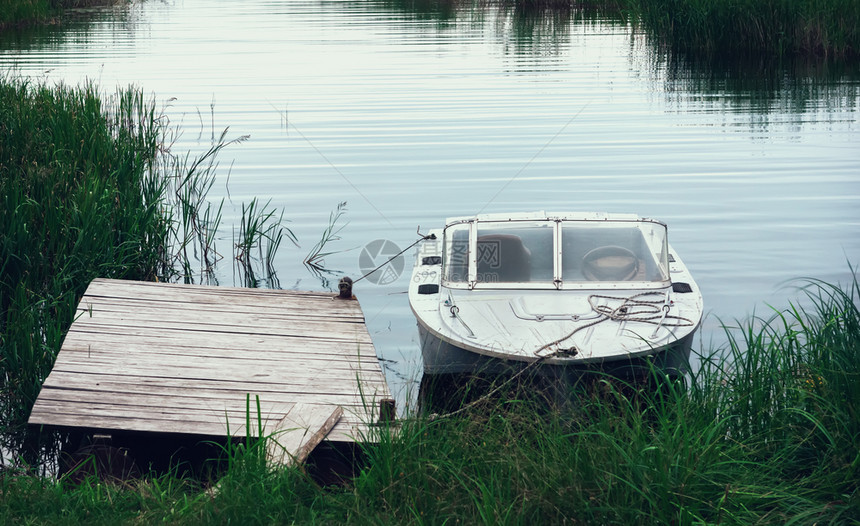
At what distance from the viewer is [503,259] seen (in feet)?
26.5

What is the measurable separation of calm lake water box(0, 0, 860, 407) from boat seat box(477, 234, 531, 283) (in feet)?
4.09

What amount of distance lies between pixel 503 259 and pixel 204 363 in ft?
9.04

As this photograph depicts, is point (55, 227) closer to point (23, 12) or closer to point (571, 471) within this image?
point (571, 471)

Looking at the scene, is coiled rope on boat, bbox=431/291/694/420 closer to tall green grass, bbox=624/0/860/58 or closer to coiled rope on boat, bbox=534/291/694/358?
coiled rope on boat, bbox=534/291/694/358

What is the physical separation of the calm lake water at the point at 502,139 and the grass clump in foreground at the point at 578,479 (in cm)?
81

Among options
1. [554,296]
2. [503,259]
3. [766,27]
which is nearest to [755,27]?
[766,27]

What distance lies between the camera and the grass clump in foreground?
14.6 feet

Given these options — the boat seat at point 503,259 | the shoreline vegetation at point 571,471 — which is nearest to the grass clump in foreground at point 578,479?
the shoreline vegetation at point 571,471

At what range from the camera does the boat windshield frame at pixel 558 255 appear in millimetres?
7926

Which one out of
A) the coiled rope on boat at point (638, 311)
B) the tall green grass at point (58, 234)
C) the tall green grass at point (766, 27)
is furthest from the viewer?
the tall green grass at point (766, 27)

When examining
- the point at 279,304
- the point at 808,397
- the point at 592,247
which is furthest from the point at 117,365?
the point at 808,397

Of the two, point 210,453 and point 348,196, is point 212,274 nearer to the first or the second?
point 348,196

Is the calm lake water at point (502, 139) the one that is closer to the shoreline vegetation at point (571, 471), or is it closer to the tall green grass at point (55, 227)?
the shoreline vegetation at point (571, 471)

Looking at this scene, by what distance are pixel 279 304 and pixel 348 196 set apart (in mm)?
6357
